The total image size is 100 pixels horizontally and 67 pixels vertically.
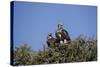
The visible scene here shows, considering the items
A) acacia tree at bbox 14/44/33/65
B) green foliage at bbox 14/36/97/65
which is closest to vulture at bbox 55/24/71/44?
green foliage at bbox 14/36/97/65

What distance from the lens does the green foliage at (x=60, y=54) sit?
2338 mm

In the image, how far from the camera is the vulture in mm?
2502

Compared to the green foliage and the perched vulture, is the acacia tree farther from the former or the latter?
the perched vulture

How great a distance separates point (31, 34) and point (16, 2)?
386 millimetres

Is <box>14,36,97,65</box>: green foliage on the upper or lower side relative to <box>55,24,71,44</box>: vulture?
lower

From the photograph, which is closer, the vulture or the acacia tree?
the acacia tree

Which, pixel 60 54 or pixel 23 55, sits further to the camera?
pixel 60 54

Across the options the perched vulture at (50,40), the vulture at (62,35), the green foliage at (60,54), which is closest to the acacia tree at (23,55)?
the green foliage at (60,54)

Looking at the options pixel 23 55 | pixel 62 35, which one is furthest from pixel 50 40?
pixel 23 55

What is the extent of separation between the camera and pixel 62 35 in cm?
252

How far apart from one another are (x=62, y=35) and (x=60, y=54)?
0.73ft

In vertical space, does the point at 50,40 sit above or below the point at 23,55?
above

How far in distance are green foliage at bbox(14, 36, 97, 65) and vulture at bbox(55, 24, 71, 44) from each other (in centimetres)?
6

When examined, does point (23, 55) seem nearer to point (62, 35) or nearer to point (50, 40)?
A: point (50, 40)
